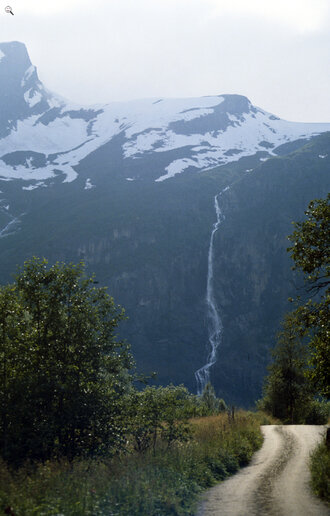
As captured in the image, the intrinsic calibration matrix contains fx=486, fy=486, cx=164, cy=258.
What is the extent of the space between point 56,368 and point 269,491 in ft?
26.1

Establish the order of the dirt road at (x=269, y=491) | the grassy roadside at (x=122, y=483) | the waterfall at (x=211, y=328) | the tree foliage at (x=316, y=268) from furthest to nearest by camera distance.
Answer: the waterfall at (x=211, y=328) < the tree foliage at (x=316, y=268) < the dirt road at (x=269, y=491) < the grassy roadside at (x=122, y=483)

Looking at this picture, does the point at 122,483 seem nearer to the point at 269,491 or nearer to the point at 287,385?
the point at 269,491

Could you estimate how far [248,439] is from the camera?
2464cm

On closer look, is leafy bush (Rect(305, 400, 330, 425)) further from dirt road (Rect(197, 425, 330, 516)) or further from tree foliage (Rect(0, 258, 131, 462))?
tree foliage (Rect(0, 258, 131, 462))

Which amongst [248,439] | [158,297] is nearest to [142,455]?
[248,439]

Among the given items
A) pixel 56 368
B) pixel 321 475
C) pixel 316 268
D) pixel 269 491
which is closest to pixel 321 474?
pixel 321 475

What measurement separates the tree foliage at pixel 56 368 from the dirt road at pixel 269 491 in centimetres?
464

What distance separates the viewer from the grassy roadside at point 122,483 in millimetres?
10734

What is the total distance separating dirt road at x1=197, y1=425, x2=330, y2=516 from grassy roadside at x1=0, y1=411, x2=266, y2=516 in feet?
2.01

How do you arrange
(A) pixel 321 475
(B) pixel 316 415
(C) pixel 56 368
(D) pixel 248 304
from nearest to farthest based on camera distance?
(A) pixel 321 475
(C) pixel 56 368
(B) pixel 316 415
(D) pixel 248 304

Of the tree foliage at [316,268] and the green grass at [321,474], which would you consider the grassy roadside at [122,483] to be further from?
the tree foliage at [316,268]

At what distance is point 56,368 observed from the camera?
16844mm

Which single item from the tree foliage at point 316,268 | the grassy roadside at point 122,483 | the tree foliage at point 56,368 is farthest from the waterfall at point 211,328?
the tree foliage at point 316,268

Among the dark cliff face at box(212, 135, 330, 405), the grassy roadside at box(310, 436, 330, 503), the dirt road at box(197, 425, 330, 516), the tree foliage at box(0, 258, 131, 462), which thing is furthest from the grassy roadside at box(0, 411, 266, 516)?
the dark cliff face at box(212, 135, 330, 405)
